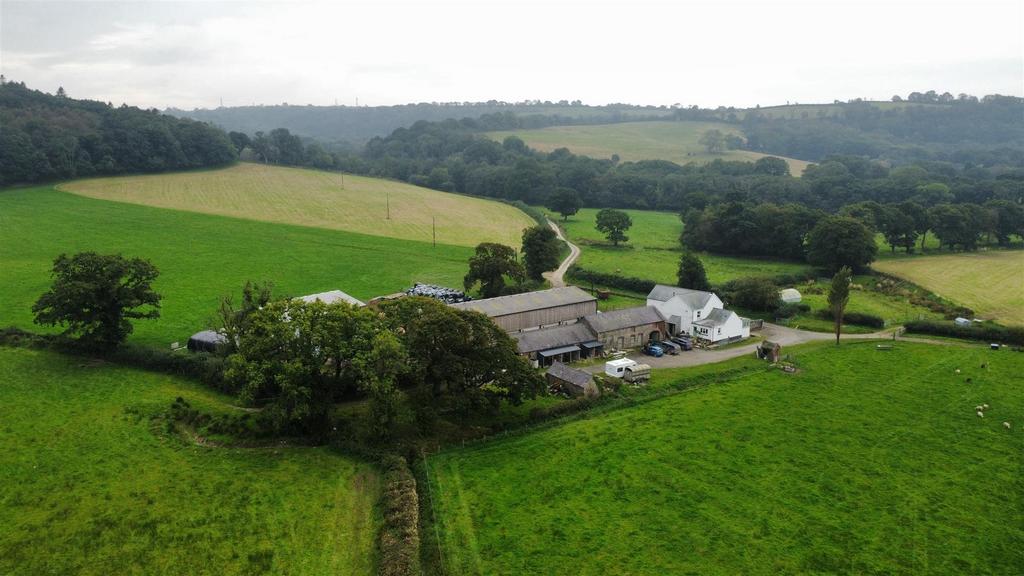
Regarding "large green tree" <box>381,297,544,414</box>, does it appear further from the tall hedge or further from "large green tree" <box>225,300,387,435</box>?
the tall hedge

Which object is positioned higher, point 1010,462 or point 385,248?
point 385,248

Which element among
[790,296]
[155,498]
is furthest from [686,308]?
[155,498]

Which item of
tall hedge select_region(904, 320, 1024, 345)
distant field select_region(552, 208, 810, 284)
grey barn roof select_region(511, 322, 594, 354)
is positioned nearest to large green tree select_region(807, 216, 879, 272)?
distant field select_region(552, 208, 810, 284)

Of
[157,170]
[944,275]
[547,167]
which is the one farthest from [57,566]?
[547,167]

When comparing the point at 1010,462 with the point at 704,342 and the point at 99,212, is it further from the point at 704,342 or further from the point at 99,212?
the point at 99,212

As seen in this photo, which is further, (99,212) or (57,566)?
(99,212)
